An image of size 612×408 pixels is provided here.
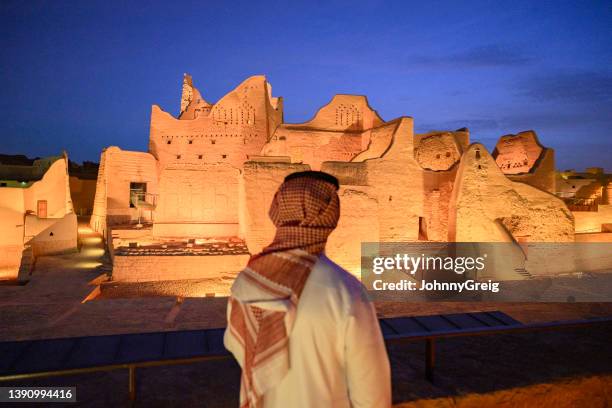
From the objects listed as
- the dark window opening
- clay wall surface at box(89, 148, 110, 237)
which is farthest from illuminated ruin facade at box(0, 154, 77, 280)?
the dark window opening

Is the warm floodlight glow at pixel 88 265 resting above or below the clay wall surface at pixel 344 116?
below

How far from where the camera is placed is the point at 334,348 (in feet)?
4.53

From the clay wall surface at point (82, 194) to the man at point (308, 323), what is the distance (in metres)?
28.4

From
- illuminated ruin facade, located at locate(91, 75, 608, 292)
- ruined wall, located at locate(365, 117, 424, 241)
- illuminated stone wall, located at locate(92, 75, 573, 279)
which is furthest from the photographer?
ruined wall, located at locate(365, 117, 424, 241)

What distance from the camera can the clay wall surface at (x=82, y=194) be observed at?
26422 millimetres

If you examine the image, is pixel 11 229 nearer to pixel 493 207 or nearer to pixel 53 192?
pixel 53 192

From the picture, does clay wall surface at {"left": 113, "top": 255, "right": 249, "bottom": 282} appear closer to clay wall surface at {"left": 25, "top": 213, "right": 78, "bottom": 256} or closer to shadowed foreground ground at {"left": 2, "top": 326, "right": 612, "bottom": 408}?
clay wall surface at {"left": 25, "top": 213, "right": 78, "bottom": 256}

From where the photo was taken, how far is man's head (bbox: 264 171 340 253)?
1.48 meters

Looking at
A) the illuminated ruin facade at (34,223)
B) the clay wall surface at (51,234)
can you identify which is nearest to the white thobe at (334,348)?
the illuminated ruin facade at (34,223)

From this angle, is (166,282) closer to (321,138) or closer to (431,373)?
(321,138)

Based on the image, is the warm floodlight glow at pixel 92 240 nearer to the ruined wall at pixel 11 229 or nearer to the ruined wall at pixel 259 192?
the ruined wall at pixel 11 229

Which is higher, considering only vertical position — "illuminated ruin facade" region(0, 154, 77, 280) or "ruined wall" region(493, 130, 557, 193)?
"ruined wall" region(493, 130, 557, 193)

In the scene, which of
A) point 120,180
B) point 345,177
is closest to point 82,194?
point 120,180

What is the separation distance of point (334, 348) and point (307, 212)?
48 cm
